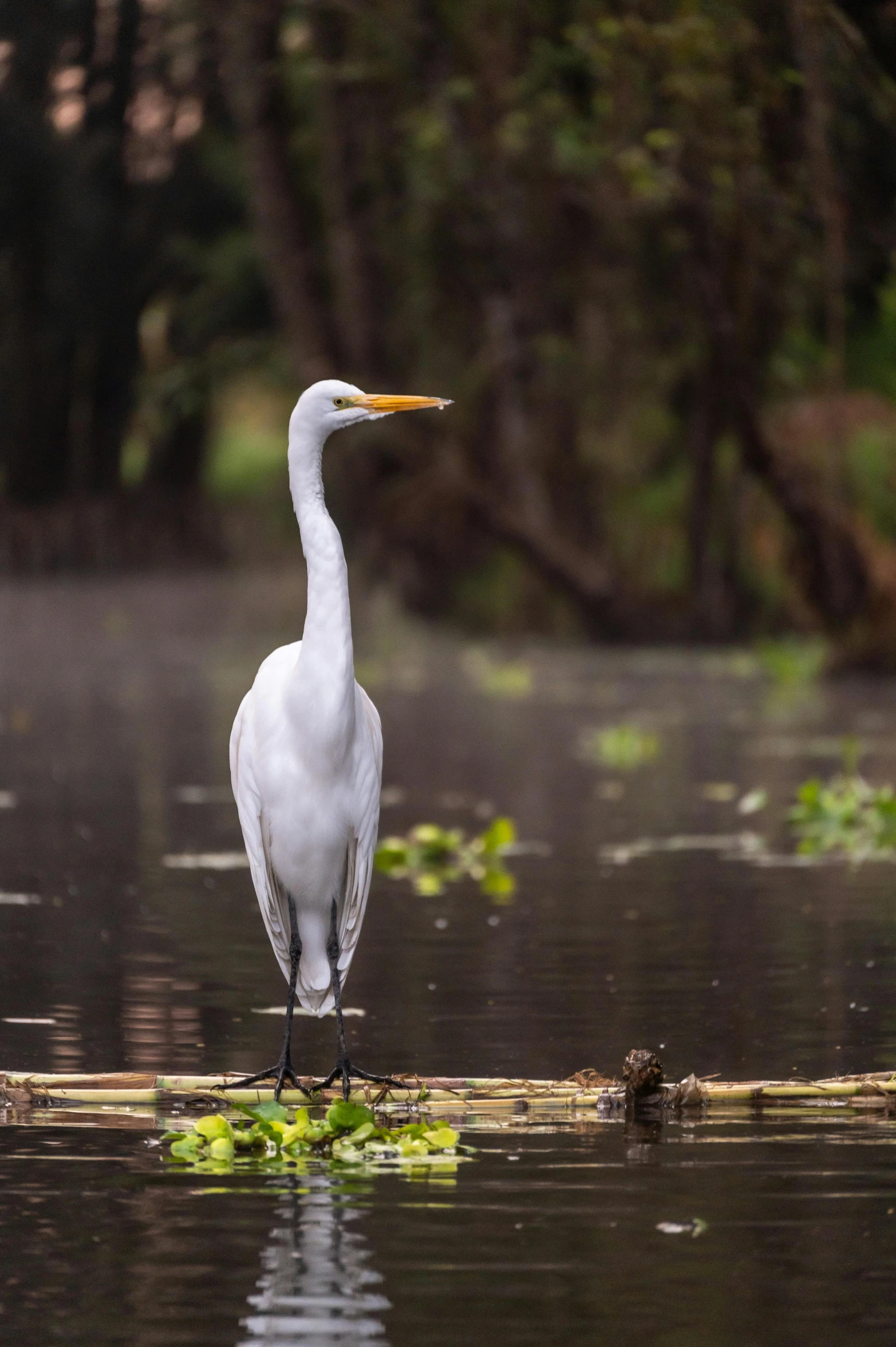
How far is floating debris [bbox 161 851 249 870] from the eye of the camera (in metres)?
12.1

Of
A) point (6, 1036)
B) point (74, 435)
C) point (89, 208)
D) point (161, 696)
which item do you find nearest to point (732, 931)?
point (6, 1036)

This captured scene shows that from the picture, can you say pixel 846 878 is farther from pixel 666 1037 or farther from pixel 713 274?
pixel 713 274

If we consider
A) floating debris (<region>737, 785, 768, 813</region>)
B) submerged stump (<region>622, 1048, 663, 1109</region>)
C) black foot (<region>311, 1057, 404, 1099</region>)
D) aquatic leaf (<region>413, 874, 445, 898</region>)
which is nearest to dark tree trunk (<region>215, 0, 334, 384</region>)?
floating debris (<region>737, 785, 768, 813</region>)

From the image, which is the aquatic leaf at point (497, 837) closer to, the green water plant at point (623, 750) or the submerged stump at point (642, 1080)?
the submerged stump at point (642, 1080)

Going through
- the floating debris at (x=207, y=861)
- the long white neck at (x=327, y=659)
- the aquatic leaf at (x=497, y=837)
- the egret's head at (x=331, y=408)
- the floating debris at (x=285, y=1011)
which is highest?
the egret's head at (x=331, y=408)

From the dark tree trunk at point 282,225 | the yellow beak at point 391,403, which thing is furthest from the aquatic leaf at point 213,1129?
the dark tree trunk at point 282,225

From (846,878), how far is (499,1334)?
773 cm

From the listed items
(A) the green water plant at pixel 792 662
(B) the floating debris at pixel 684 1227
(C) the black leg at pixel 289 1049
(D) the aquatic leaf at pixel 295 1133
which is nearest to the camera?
(B) the floating debris at pixel 684 1227

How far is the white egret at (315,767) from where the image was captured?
21.9 ft

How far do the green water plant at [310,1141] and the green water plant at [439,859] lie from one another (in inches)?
228

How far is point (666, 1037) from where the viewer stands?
7613 mm

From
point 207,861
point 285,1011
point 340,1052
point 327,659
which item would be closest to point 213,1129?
point 340,1052

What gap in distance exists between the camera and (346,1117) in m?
5.97

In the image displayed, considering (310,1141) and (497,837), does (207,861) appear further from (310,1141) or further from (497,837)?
(310,1141)
